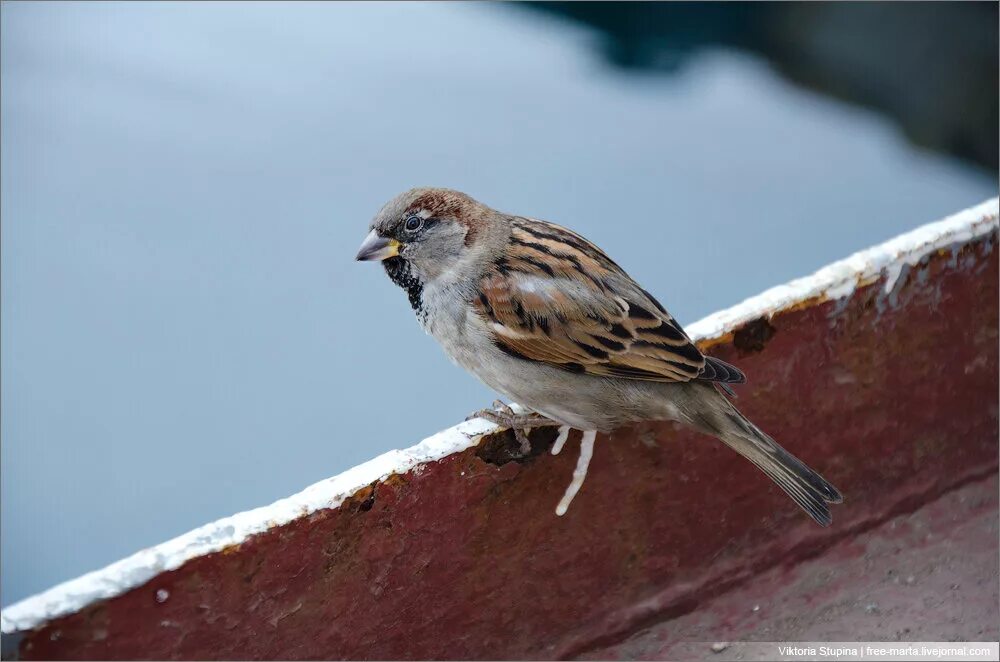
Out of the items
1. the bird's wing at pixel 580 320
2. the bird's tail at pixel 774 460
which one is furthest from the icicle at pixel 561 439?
the bird's tail at pixel 774 460

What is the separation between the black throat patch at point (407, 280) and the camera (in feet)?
10.1

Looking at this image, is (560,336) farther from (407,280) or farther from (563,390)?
(407,280)

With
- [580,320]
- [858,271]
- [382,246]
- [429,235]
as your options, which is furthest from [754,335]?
[382,246]

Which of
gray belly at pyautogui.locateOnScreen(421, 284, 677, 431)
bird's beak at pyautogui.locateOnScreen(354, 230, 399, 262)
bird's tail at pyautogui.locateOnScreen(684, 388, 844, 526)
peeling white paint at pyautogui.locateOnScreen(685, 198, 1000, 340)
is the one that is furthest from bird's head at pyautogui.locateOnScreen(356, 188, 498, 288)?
bird's tail at pyautogui.locateOnScreen(684, 388, 844, 526)

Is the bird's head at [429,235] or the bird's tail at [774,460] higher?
the bird's head at [429,235]

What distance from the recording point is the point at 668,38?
8188mm

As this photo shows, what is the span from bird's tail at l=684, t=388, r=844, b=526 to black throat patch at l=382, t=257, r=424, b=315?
2.39ft

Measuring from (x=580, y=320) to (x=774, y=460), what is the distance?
0.53m

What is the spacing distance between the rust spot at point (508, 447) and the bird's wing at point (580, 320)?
0.16 meters

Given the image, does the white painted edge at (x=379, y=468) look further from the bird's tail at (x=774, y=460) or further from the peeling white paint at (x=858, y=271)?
the bird's tail at (x=774, y=460)

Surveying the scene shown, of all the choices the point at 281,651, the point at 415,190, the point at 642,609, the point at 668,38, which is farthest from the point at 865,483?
the point at 668,38

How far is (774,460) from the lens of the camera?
2830 millimetres

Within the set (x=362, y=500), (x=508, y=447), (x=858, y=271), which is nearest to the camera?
(x=362, y=500)

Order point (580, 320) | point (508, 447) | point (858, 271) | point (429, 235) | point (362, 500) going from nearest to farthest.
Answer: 1. point (362, 500)
2. point (508, 447)
3. point (580, 320)
4. point (429, 235)
5. point (858, 271)
